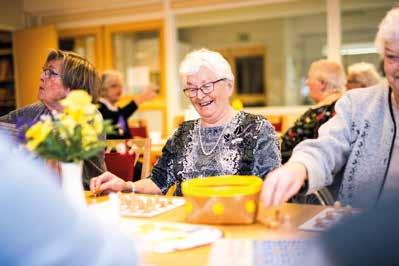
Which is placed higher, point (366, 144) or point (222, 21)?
point (222, 21)

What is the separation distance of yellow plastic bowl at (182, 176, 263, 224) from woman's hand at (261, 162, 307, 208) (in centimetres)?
5

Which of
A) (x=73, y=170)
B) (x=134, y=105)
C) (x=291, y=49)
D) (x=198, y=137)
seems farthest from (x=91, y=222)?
(x=291, y=49)

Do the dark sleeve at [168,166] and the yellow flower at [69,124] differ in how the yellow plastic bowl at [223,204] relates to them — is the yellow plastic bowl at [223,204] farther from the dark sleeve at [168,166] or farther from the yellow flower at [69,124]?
the dark sleeve at [168,166]

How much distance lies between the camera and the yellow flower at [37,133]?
3.34ft

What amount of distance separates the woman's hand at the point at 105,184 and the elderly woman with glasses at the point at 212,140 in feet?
0.40

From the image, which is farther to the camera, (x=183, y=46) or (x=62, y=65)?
(x=183, y=46)

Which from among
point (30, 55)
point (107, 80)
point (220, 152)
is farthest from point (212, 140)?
point (30, 55)

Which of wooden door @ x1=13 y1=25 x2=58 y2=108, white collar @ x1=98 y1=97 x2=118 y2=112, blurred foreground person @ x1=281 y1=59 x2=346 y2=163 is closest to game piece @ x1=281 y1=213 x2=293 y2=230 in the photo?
blurred foreground person @ x1=281 y1=59 x2=346 y2=163

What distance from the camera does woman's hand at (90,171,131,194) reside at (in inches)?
61.9

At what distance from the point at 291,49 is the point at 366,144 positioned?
5693mm

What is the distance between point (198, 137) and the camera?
6.24 ft

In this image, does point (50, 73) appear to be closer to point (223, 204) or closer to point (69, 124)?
point (69, 124)

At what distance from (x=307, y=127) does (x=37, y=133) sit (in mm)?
2338

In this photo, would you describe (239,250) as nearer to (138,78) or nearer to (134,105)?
→ (134,105)
